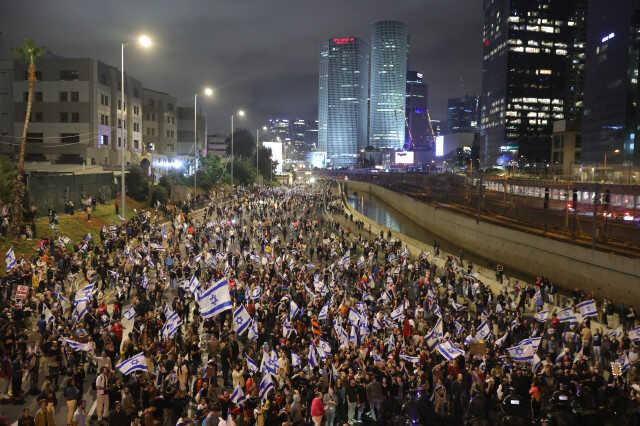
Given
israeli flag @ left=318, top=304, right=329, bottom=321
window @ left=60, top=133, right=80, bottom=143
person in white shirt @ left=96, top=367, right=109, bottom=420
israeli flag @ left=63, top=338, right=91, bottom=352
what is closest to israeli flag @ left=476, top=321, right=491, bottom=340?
israeli flag @ left=318, top=304, right=329, bottom=321

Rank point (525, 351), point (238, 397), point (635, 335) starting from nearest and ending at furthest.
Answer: point (238, 397) < point (525, 351) < point (635, 335)

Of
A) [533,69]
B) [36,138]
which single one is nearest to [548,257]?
[36,138]

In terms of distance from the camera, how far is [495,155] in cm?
16162

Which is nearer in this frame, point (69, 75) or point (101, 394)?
point (101, 394)

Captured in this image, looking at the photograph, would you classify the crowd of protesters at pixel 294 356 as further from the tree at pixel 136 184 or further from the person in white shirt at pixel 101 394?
the tree at pixel 136 184

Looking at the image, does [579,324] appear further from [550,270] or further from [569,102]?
[569,102]

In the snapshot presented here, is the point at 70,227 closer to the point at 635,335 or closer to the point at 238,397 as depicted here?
the point at 238,397

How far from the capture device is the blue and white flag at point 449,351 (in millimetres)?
13172

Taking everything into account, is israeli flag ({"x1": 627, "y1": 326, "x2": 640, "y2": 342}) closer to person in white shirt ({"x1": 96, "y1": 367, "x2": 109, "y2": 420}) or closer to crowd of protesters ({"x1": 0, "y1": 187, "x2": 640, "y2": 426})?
crowd of protesters ({"x1": 0, "y1": 187, "x2": 640, "y2": 426})

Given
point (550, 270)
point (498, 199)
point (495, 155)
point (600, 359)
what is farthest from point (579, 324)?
point (495, 155)

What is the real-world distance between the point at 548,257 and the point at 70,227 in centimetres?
3206

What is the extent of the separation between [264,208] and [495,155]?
124320 mm

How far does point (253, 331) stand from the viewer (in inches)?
597

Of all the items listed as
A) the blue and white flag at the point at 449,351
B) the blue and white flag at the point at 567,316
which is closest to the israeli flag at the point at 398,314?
the blue and white flag at the point at 449,351
